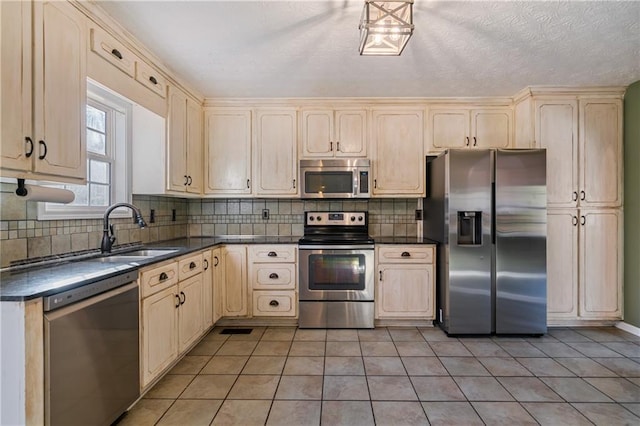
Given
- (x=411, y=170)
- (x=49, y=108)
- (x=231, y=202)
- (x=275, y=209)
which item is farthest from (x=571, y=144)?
(x=49, y=108)

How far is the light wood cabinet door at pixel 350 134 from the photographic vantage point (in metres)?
3.51

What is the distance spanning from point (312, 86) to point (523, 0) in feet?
6.00

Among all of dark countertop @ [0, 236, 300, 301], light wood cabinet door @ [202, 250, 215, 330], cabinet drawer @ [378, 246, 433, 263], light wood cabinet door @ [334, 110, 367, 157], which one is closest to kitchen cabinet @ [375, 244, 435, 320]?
cabinet drawer @ [378, 246, 433, 263]

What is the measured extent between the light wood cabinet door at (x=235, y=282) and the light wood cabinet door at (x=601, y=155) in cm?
354

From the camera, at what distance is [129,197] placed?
279cm

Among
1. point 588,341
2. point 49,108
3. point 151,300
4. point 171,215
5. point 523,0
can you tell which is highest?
point 523,0

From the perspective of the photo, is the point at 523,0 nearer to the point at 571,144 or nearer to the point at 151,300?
the point at 571,144

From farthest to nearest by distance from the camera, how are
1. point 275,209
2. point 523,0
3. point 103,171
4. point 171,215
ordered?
point 275,209 → point 171,215 → point 103,171 → point 523,0

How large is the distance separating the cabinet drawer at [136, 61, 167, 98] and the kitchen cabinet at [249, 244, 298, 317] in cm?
170

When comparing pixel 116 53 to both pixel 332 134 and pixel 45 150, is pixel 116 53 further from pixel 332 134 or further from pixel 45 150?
pixel 332 134

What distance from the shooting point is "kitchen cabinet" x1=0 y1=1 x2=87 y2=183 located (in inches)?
54.8

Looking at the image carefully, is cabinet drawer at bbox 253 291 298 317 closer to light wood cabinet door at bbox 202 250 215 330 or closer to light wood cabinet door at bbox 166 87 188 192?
light wood cabinet door at bbox 202 250 215 330

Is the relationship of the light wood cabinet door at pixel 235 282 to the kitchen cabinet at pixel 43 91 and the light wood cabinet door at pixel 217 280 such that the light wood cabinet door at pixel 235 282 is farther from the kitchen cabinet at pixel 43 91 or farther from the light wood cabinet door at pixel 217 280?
the kitchen cabinet at pixel 43 91

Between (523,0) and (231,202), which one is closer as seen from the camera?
(523,0)
